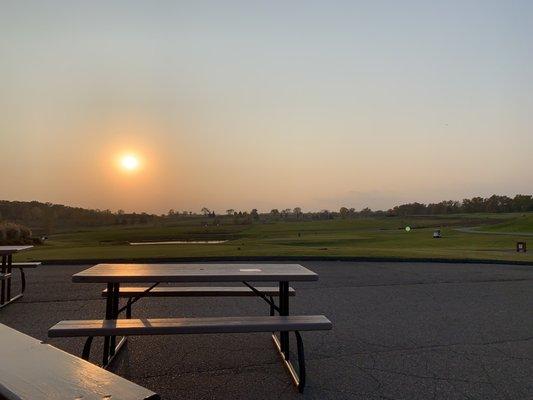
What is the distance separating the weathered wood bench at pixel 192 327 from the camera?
4.55 m

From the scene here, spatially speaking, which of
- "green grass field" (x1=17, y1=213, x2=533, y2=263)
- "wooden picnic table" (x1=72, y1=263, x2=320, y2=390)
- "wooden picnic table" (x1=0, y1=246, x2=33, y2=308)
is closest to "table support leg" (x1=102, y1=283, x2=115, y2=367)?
"wooden picnic table" (x1=72, y1=263, x2=320, y2=390)

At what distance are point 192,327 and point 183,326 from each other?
81 millimetres

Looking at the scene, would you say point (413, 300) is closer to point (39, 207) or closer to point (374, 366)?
point (374, 366)

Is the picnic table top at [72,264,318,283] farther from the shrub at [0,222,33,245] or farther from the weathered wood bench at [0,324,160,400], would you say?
the shrub at [0,222,33,245]

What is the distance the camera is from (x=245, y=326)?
4.75 meters

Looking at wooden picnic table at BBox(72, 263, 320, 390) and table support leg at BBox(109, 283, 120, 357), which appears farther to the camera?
table support leg at BBox(109, 283, 120, 357)

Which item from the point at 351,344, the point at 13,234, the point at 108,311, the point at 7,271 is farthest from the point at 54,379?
the point at 13,234

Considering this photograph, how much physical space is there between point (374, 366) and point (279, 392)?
3.94 feet

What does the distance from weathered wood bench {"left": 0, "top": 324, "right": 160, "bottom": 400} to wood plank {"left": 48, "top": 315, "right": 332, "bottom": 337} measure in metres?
2.40

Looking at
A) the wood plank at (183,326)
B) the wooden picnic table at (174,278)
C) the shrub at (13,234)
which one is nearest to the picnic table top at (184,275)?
the wooden picnic table at (174,278)

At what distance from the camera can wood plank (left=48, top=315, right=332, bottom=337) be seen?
457 cm

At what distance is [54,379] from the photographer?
184 centimetres

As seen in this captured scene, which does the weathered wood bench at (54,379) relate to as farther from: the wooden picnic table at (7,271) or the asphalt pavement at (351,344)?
the wooden picnic table at (7,271)

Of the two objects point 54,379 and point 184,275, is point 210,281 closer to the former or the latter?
point 184,275
